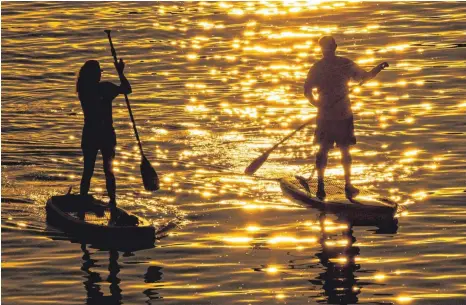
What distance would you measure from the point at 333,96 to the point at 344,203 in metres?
1.60

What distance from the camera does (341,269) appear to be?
17.8 metres

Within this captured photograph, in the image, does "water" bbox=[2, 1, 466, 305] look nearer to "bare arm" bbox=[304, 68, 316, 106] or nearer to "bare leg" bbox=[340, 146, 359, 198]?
"bare leg" bbox=[340, 146, 359, 198]

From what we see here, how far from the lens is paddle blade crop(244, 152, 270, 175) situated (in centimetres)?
2214

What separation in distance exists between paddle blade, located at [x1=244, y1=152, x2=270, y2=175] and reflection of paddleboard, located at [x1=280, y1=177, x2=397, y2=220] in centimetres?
68

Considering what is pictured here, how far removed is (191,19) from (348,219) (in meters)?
19.3

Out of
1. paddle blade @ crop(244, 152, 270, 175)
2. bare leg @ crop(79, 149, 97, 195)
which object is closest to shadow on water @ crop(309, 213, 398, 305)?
paddle blade @ crop(244, 152, 270, 175)

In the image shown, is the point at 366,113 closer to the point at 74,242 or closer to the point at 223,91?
the point at 223,91

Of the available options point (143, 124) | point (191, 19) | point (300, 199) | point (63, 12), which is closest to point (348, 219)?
point (300, 199)

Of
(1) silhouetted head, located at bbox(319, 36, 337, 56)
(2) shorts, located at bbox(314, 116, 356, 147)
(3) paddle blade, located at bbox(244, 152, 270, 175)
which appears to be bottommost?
(3) paddle blade, located at bbox(244, 152, 270, 175)

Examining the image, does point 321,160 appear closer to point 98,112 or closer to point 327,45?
point 327,45

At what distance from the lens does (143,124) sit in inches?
1070

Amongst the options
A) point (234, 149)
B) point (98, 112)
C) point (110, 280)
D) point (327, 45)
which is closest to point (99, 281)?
point (110, 280)

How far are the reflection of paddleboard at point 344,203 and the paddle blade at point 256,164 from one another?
68 cm

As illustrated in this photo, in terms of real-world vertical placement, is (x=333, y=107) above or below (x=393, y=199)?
above
